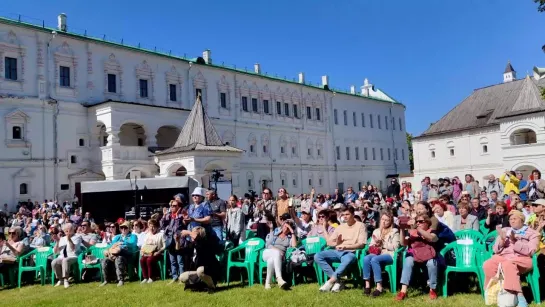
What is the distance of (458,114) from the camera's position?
4150cm

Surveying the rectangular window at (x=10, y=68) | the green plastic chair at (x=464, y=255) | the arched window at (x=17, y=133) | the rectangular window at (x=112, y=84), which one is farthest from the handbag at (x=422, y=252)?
the rectangular window at (x=112, y=84)

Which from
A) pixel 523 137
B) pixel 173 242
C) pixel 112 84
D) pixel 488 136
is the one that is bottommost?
pixel 173 242

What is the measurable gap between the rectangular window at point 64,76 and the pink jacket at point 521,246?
26.9 metres

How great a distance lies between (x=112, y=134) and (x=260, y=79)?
51.9 ft

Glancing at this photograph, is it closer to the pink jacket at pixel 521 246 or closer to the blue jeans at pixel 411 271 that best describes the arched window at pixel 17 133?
the blue jeans at pixel 411 271

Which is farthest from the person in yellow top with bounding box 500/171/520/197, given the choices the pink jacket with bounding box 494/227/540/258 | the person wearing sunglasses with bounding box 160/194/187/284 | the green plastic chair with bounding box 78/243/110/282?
the green plastic chair with bounding box 78/243/110/282

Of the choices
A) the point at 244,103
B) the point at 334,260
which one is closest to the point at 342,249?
the point at 334,260

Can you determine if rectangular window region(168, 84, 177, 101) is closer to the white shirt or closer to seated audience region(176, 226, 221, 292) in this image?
the white shirt

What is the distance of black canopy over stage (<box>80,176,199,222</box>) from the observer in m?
18.7

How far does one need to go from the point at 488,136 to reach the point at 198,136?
22846 millimetres

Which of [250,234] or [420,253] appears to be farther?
[250,234]

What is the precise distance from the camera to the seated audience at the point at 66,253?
961 cm

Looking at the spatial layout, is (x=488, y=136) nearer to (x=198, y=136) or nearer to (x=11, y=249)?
(x=198, y=136)

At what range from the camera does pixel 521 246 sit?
638 cm
